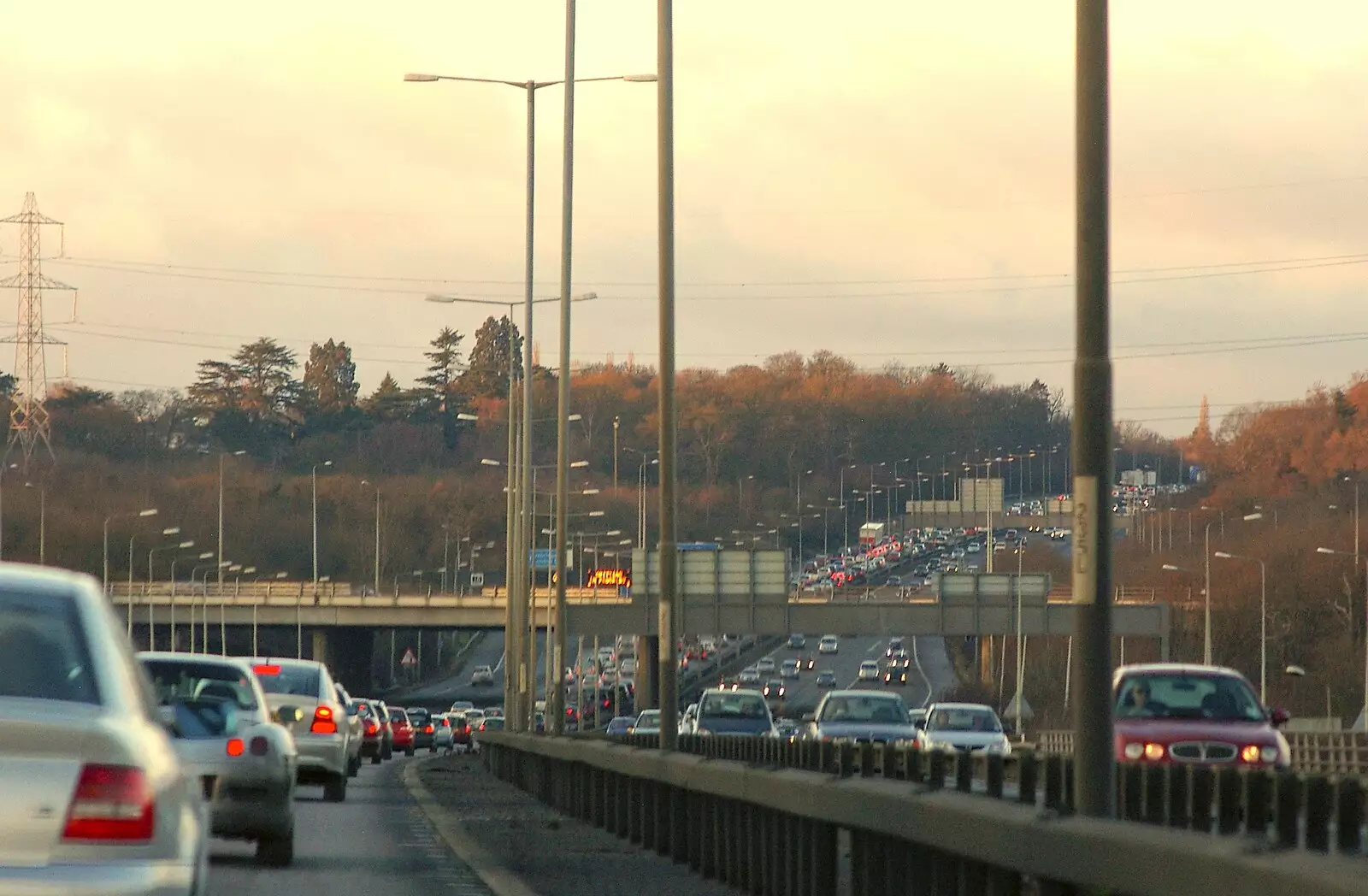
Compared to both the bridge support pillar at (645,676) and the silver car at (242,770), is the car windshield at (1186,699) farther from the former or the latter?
the bridge support pillar at (645,676)

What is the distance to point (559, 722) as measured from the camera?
145 feet

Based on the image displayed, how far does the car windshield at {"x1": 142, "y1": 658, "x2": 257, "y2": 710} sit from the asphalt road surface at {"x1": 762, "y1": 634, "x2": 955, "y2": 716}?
318 ft

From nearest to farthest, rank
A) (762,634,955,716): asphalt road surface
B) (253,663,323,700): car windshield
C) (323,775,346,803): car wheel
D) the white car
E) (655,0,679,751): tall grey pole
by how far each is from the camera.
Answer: (655,0,679,751): tall grey pole
(253,663,323,700): car windshield
(323,775,346,803): car wheel
the white car
(762,634,955,716): asphalt road surface

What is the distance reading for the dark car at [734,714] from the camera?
43.6 meters

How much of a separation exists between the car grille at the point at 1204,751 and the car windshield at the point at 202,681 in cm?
970

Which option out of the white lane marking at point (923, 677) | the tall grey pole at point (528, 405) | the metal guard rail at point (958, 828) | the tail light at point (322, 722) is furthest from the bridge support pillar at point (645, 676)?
the metal guard rail at point (958, 828)

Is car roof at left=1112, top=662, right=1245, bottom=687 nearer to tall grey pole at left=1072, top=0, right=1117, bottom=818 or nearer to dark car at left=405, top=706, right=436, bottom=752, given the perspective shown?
tall grey pole at left=1072, top=0, right=1117, bottom=818

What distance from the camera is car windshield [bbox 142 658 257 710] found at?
18.5 m

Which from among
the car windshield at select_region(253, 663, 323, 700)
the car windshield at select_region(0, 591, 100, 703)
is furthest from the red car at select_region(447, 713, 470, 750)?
the car windshield at select_region(0, 591, 100, 703)

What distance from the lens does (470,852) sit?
19.0 metres

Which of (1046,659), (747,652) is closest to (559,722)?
(1046,659)

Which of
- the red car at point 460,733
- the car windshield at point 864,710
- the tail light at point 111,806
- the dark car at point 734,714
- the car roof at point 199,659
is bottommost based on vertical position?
the red car at point 460,733

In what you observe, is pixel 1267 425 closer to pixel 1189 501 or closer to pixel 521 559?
pixel 1189 501

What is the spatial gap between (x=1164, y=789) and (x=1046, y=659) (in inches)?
4065
